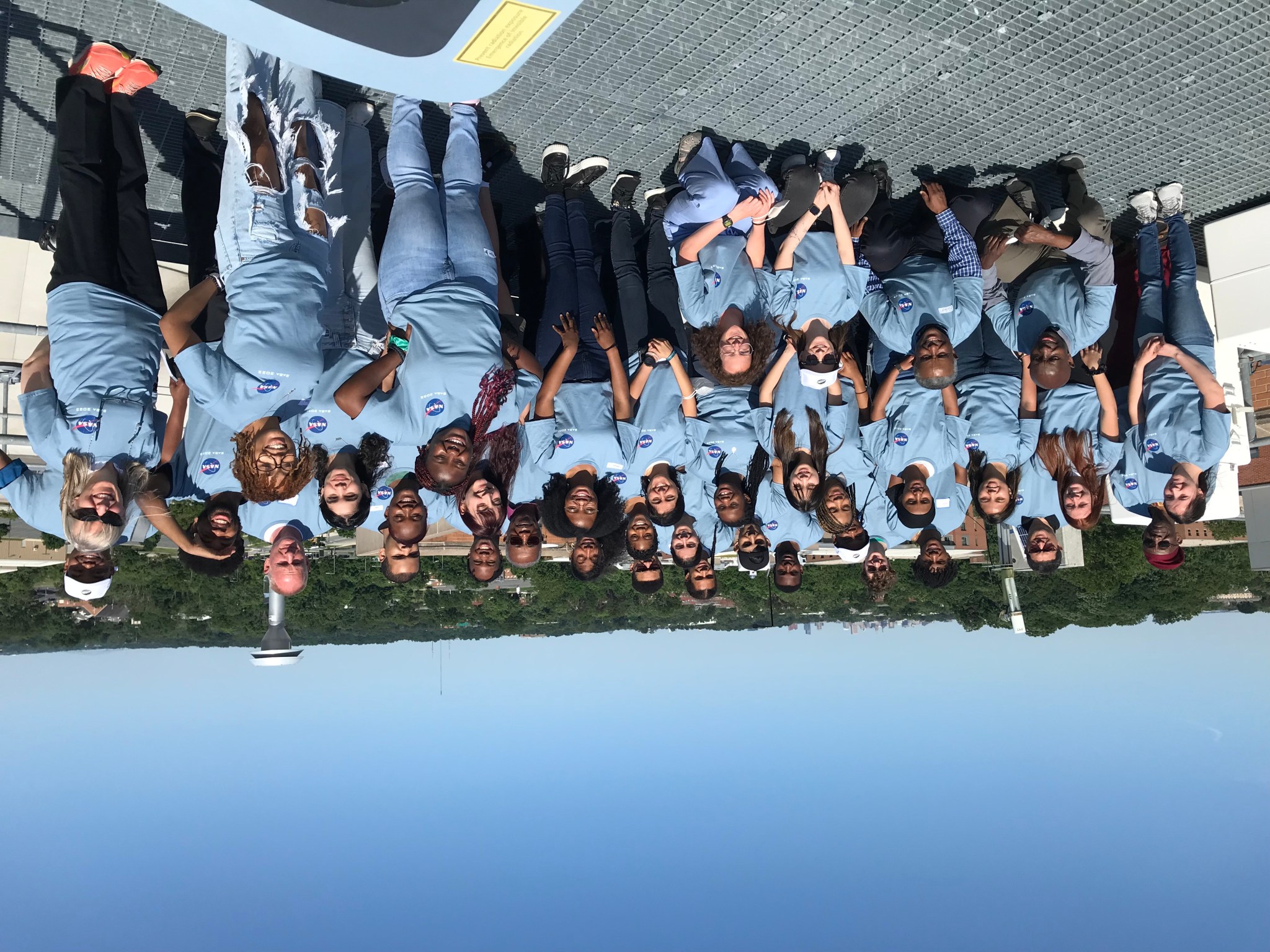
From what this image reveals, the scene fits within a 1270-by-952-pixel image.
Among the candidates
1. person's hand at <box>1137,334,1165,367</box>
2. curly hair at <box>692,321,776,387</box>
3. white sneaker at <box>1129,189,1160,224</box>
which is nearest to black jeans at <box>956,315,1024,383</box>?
person's hand at <box>1137,334,1165,367</box>

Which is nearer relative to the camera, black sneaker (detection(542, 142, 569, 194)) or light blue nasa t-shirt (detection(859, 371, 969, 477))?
black sneaker (detection(542, 142, 569, 194))

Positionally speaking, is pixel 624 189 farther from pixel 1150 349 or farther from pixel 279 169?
pixel 1150 349

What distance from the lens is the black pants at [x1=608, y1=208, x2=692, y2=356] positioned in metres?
6.47

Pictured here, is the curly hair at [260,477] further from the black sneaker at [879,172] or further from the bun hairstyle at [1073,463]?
the bun hairstyle at [1073,463]

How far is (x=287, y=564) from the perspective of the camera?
591 centimetres

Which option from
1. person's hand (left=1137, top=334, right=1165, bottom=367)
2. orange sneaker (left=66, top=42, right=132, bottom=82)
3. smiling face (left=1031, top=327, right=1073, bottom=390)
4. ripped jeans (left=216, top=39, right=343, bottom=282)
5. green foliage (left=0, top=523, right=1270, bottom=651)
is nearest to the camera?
ripped jeans (left=216, top=39, right=343, bottom=282)

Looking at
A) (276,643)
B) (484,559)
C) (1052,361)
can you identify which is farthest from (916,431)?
(276,643)

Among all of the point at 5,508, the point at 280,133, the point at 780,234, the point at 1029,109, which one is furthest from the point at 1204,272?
the point at 5,508

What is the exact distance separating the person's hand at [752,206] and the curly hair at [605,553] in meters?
2.68

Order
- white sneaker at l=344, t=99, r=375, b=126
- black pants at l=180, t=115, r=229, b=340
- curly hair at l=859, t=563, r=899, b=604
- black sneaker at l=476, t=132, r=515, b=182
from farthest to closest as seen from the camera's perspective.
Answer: curly hair at l=859, t=563, r=899, b=604 < black sneaker at l=476, t=132, r=515, b=182 < white sneaker at l=344, t=99, r=375, b=126 < black pants at l=180, t=115, r=229, b=340

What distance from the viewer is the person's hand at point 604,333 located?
6.12 meters

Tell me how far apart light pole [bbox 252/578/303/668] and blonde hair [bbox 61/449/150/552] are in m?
1.45

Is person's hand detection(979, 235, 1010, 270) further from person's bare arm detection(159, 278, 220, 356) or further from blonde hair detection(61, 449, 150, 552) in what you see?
blonde hair detection(61, 449, 150, 552)

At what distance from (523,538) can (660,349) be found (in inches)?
71.8
